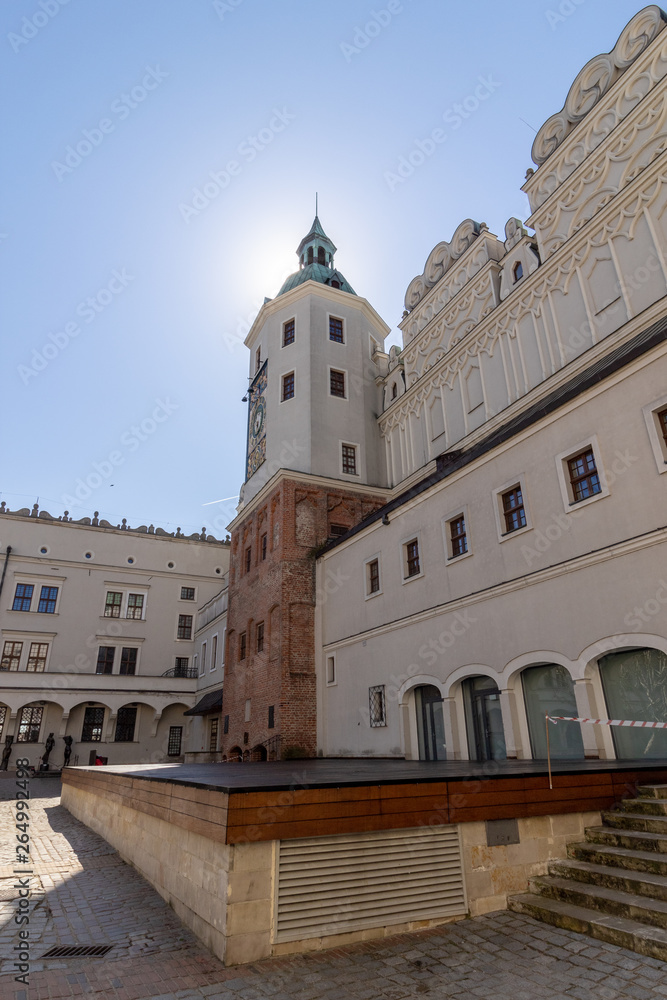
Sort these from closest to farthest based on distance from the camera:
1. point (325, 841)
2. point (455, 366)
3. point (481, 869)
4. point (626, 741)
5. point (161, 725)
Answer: point (325, 841) → point (481, 869) → point (626, 741) → point (455, 366) → point (161, 725)

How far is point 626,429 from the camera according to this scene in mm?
10672

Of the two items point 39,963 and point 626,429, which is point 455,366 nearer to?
point 626,429

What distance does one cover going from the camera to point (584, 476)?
1150 centimetres

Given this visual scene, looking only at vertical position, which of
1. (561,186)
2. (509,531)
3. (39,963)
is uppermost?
(561,186)

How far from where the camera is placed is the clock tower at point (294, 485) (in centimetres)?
2091

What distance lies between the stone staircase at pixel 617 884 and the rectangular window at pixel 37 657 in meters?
36.2

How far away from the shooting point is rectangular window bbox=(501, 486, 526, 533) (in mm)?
12820

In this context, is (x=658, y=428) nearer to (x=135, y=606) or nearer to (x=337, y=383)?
(x=337, y=383)

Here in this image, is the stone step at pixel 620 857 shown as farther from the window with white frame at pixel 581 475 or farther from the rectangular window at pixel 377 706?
the rectangular window at pixel 377 706

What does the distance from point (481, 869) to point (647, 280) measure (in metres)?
13.0

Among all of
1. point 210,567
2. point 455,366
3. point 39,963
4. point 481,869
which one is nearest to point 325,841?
point 481,869

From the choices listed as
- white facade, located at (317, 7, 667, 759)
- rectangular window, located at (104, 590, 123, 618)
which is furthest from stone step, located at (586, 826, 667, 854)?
rectangular window, located at (104, 590, 123, 618)

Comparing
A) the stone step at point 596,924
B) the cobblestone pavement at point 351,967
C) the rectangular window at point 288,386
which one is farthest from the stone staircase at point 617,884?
the rectangular window at point 288,386

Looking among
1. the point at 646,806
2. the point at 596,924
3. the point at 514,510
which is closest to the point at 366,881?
the point at 596,924
